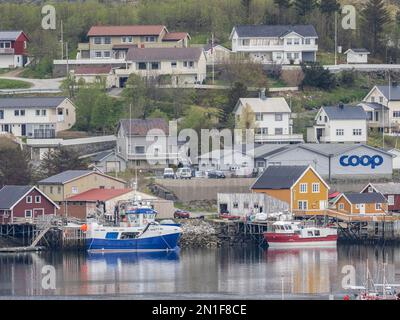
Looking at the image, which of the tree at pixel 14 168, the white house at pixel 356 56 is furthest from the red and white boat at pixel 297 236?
the white house at pixel 356 56

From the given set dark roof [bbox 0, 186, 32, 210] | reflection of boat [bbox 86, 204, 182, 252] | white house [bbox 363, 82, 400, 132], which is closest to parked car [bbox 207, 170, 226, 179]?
reflection of boat [bbox 86, 204, 182, 252]

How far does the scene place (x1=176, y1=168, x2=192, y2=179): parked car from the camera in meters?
51.4

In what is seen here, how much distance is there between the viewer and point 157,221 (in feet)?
154

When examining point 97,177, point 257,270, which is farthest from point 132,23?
point 257,270

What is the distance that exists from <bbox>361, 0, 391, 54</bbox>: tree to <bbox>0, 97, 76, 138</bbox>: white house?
1852 centimetres

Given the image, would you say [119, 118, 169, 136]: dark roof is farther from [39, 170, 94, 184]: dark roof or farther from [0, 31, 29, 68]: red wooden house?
[0, 31, 29, 68]: red wooden house

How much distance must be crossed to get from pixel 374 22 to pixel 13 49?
17.9m

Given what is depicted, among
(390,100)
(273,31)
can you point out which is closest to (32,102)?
(273,31)

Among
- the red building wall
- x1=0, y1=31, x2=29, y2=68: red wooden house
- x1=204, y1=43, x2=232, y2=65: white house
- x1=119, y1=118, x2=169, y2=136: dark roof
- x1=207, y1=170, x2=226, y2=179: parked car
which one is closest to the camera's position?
the red building wall

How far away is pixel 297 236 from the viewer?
4681cm

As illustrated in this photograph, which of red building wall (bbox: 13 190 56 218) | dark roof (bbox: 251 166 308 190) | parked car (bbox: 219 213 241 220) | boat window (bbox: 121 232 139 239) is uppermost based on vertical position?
dark roof (bbox: 251 166 308 190)

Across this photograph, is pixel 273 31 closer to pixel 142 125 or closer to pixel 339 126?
pixel 339 126

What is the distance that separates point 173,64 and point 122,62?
2.82m

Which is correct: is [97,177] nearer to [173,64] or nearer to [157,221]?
[157,221]
